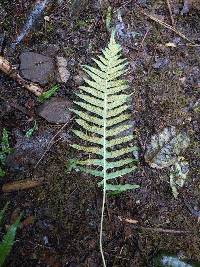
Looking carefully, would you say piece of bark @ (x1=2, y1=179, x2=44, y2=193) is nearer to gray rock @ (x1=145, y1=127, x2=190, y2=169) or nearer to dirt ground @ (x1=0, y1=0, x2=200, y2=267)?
dirt ground @ (x1=0, y1=0, x2=200, y2=267)

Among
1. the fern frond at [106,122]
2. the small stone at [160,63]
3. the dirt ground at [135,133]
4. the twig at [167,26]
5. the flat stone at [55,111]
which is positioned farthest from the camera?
the twig at [167,26]

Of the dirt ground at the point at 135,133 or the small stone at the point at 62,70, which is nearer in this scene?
the dirt ground at the point at 135,133

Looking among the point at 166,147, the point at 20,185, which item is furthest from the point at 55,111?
the point at 166,147

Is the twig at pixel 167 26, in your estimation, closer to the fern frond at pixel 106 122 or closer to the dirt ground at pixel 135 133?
the dirt ground at pixel 135 133

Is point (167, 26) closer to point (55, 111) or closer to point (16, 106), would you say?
point (55, 111)

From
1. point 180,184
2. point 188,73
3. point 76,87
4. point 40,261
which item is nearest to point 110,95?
point 76,87

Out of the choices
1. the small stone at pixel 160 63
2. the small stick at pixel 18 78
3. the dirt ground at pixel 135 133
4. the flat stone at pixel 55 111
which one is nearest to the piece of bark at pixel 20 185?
the dirt ground at pixel 135 133

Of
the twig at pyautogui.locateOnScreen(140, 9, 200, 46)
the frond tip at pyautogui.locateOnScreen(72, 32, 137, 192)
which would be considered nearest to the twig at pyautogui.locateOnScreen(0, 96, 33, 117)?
the frond tip at pyautogui.locateOnScreen(72, 32, 137, 192)

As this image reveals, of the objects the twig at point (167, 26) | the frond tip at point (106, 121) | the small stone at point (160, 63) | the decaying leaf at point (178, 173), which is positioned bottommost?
the decaying leaf at point (178, 173)
